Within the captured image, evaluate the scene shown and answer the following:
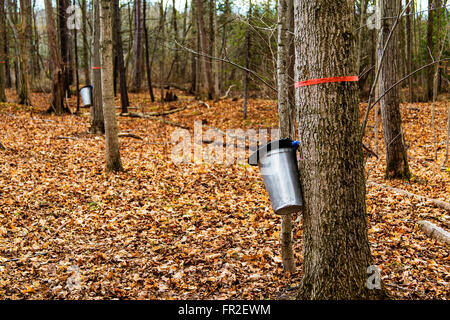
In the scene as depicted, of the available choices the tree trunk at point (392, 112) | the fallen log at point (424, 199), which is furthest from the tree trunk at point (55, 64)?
the fallen log at point (424, 199)

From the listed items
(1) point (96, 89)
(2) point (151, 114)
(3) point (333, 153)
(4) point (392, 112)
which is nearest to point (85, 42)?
(2) point (151, 114)

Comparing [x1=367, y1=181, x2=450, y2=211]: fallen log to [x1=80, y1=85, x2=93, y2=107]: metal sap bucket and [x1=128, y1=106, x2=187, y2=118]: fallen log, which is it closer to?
[x1=80, y1=85, x2=93, y2=107]: metal sap bucket

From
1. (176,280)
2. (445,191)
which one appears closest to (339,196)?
(176,280)

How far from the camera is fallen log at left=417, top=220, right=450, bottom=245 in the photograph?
4613mm

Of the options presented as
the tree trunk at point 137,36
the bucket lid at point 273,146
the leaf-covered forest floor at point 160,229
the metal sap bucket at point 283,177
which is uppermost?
the tree trunk at point 137,36

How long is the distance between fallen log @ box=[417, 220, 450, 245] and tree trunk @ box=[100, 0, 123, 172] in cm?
607

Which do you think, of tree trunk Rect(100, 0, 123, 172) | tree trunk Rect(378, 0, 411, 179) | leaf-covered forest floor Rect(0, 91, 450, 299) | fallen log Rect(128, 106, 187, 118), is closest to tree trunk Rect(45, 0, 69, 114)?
fallen log Rect(128, 106, 187, 118)

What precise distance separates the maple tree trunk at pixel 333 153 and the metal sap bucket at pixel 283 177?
0.10 metres

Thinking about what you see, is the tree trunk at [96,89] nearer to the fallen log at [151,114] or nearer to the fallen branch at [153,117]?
the fallen branch at [153,117]

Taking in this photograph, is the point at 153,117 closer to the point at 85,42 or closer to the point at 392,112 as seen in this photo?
the point at 85,42

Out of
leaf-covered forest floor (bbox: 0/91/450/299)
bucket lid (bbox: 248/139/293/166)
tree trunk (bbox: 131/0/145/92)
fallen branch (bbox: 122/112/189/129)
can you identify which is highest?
tree trunk (bbox: 131/0/145/92)

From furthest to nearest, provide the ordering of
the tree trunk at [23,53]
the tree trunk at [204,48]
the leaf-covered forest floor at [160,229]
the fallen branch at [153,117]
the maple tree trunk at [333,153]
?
the tree trunk at [204,48]
the fallen branch at [153,117]
the tree trunk at [23,53]
the leaf-covered forest floor at [160,229]
the maple tree trunk at [333,153]

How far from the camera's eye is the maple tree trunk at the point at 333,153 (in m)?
2.81
